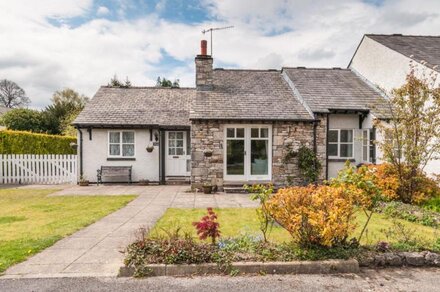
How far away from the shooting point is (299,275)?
4.67 m

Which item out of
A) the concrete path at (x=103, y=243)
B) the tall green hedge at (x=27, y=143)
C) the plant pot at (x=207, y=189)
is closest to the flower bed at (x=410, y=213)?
the concrete path at (x=103, y=243)

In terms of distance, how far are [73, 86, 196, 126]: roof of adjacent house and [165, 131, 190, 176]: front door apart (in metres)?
0.83

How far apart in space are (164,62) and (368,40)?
13046 millimetres

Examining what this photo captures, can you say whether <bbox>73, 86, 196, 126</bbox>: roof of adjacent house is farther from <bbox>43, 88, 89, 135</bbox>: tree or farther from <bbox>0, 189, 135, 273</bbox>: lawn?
<bbox>43, 88, 89, 135</bbox>: tree

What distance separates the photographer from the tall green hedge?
1645 cm

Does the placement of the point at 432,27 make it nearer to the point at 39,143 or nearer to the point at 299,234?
the point at 299,234

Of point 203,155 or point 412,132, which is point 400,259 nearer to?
point 412,132

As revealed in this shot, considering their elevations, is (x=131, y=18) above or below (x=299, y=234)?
above

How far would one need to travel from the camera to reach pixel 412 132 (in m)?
9.91

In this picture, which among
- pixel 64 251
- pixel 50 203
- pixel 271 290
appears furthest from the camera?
pixel 50 203

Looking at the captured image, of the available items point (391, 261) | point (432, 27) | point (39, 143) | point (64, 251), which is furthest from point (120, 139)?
point (432, 27)

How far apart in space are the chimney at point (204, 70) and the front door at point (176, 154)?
293 cm

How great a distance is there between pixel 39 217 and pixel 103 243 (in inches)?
137

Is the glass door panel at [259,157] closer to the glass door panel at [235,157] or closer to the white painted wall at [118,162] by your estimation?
the glass door panel at [235,157]
